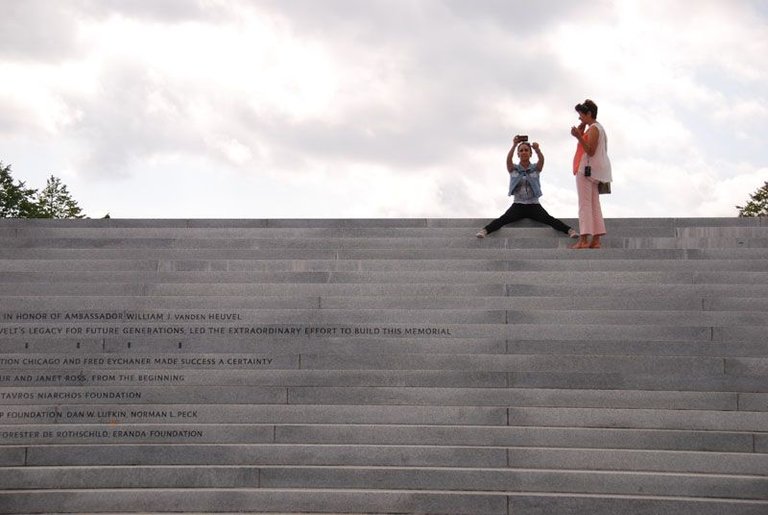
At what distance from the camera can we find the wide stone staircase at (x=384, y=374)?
30.9 ft

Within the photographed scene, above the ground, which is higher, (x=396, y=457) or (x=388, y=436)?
(x=388, y=436)

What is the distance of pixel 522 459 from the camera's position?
381 inches

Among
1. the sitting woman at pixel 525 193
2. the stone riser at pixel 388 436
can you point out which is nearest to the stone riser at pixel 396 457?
the stone riser at pixel 388 436

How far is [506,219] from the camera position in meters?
14.4

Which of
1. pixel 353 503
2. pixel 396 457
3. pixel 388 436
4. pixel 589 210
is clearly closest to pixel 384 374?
pixel 388 436

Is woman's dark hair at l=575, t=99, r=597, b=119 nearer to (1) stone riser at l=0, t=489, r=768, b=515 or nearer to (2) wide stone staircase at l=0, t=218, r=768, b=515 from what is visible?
(2) wide stone staircase at l=0, t=218, r=768, b=515

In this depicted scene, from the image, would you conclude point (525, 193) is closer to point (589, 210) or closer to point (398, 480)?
point (589, 210)

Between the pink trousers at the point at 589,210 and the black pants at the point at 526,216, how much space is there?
437mm

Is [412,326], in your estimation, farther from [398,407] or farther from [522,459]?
[522,459]

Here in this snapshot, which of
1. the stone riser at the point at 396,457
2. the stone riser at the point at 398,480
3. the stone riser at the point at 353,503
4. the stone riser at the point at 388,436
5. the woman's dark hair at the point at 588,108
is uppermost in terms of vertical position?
the woman's dark hair at the point at 588,108

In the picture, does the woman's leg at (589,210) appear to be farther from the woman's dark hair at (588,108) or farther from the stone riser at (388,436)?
the stone riser at (388,436)

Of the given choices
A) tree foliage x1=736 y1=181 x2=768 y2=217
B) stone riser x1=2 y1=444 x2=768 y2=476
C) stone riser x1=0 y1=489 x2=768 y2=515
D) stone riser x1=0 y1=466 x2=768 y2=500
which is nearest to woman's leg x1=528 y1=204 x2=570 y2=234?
stone riser x1=2 y1=444 x2=768 y2=476

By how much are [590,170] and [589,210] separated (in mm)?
608

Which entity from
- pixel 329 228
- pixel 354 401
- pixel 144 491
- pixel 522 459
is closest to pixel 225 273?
pixel 329 228
